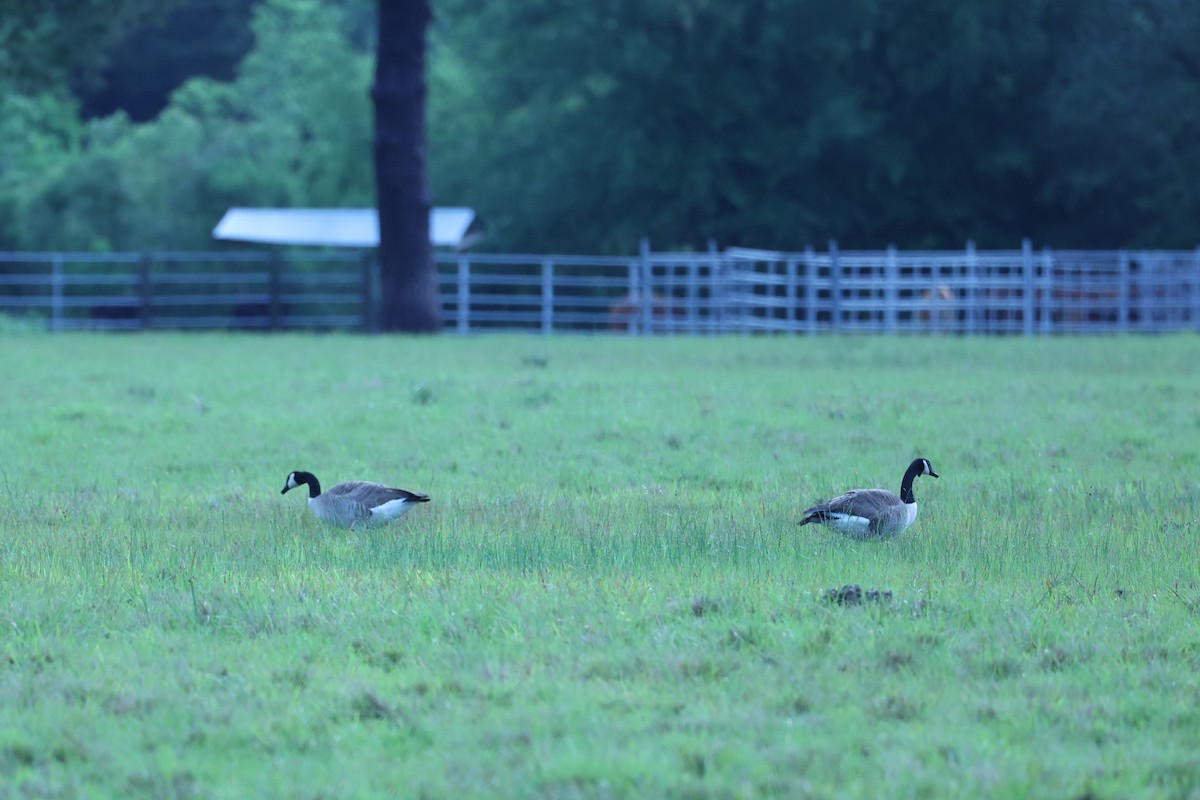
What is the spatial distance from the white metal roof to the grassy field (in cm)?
2355

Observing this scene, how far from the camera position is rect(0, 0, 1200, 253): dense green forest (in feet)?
134

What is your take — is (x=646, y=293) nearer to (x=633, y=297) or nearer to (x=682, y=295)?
(x=633, y=297)

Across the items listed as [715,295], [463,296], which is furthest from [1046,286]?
[463,296]

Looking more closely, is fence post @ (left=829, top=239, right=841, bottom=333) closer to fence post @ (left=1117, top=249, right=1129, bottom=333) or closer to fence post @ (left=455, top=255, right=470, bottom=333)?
fence post @ (left=1117, top=249, right=1129, bottom=333)

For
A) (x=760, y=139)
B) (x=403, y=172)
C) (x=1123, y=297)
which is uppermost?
(x=760, y=139)

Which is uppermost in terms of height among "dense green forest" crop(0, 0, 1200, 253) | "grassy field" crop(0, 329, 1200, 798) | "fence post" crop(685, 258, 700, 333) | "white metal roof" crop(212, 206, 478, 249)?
"dense green forest" crop(0, 0, 1200, 253)

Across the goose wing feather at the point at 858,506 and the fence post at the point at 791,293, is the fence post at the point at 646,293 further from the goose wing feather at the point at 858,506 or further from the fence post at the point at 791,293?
the goose wing feather at the point at 858,506

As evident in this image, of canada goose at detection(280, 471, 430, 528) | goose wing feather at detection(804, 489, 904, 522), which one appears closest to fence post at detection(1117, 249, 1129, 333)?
goose wing feather at detection(804, 489, 904, 522)

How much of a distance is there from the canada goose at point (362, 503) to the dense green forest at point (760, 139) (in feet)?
99.5

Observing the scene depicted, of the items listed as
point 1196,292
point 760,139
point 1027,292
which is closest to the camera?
point 1027,292

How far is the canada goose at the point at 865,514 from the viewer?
8.31m

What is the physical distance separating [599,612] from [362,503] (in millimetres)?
2461

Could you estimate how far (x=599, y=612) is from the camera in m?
6.78

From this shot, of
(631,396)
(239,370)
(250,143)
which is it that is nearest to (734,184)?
(250,143)
